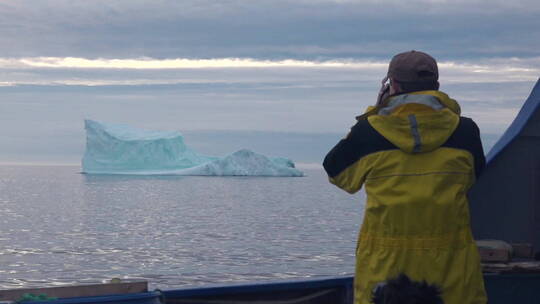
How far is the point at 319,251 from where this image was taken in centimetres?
3412

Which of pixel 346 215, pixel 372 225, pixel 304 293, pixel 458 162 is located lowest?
pixel 346 215

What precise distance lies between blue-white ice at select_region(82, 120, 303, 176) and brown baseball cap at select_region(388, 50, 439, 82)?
229ft

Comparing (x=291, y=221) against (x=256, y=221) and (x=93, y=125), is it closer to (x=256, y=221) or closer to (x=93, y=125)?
(x=256, y=221)

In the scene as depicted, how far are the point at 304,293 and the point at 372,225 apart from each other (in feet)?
7.45

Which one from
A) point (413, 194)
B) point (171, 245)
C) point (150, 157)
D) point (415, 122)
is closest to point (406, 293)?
point (413, 194)

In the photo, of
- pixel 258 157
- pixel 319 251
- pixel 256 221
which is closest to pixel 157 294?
pixel 319 251

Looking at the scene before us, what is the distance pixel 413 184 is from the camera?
3311mm

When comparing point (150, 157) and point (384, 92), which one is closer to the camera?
point (384, 92)

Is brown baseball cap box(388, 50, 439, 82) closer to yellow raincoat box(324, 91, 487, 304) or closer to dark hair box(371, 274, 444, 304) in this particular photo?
yellow raincoat box(324, 91, 487, 304)

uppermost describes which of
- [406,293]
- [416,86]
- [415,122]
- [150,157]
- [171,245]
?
[416,86]

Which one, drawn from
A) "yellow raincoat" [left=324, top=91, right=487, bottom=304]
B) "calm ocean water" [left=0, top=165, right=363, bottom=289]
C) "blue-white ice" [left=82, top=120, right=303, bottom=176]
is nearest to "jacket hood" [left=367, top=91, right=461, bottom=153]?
"yellow raincoat" [left=324, top=91, right=487, bottom=304]

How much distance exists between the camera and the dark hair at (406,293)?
9.81 feet

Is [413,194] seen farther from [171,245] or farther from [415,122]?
[171,245]

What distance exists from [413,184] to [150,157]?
265 feet
